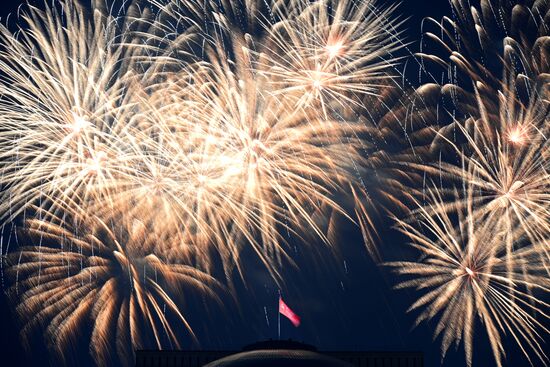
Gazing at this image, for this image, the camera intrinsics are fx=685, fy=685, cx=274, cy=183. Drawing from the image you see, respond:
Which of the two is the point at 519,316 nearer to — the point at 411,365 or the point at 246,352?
the point at 246,352

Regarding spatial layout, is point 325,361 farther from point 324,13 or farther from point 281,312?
point 324,13

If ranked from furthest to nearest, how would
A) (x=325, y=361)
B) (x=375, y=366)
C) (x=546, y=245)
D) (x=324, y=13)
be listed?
(x=375, y=366)
(x=325, y=361)
(x=324, y=13)
(x=546, y=245)

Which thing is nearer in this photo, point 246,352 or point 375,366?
point 246,352

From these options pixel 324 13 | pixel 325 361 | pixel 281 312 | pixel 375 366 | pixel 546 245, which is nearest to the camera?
pixel 546 245

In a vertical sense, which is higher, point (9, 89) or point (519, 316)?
point (9, 89)

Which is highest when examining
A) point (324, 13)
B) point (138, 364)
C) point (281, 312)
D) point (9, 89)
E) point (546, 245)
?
point (324, 13)

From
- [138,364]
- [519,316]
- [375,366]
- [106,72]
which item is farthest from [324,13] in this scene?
[138,364]
